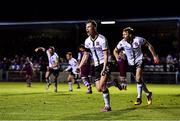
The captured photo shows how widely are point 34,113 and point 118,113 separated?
238 centimetres

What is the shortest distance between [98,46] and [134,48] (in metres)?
2.41

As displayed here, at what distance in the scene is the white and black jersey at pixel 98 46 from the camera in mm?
13547

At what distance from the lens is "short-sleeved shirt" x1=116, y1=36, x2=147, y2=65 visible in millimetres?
15633

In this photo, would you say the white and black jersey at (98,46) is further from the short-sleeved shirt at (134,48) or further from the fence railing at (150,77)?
the fence railing at (150,77)

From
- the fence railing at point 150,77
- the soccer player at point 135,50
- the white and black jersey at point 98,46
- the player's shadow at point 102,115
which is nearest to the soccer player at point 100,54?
the white and black jersey at point 98,46

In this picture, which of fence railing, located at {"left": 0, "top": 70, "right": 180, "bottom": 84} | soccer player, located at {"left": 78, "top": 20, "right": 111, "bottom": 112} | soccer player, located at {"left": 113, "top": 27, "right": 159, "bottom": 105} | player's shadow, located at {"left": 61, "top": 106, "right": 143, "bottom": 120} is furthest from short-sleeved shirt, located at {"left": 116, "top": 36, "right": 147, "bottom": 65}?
fence railing, located at {"left": 0, "top": 70, "right": 180, "bottom": 84}

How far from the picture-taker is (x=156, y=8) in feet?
198

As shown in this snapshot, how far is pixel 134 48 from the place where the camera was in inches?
619

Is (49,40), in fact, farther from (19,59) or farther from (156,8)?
(156,8)

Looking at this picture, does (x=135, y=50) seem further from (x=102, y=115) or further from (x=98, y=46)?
(x=102, y=115)

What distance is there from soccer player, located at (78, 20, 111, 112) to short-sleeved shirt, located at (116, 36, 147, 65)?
210cm

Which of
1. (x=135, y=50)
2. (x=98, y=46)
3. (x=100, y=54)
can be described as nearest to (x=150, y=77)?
(x=135, y=50)

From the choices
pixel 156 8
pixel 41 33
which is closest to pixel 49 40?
pixel 41 33

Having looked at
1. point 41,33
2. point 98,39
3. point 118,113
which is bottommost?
point 118,113
